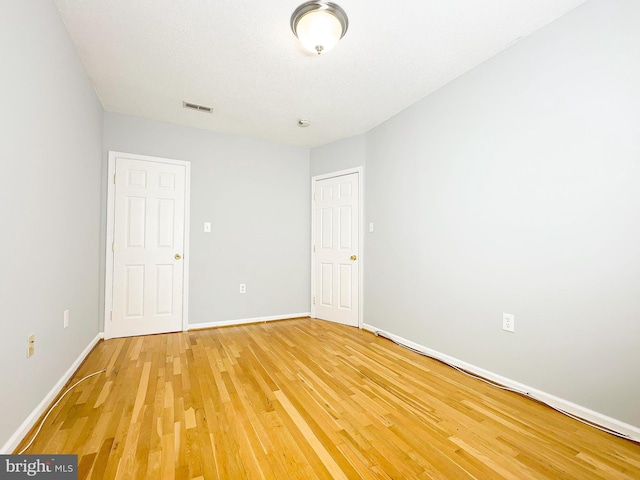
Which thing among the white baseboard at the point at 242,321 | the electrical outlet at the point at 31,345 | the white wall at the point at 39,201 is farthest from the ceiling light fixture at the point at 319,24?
the white baseboard at the point at 242,321

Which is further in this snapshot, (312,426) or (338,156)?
(338,156)

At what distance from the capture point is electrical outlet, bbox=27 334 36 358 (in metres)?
1.53

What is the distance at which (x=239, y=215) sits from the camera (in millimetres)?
3854

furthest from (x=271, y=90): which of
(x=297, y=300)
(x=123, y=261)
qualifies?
(x=297, y=300)

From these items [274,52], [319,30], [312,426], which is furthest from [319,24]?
[312,426]

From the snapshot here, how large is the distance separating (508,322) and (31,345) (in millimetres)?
3100

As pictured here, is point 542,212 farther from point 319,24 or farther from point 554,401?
point 319,24

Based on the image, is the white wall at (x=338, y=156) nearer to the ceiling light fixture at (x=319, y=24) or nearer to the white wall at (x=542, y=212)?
the white wall at (x=542, y=212)

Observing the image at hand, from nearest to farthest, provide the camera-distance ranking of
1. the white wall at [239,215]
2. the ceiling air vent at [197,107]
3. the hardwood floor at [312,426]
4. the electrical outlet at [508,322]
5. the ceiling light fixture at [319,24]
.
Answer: the hardwood floor at [312,426], the ceiling light fixture at [319,24], the electrical outlet at [508,322], the ceiling air vent at [197,107], the white wall at [239,215]

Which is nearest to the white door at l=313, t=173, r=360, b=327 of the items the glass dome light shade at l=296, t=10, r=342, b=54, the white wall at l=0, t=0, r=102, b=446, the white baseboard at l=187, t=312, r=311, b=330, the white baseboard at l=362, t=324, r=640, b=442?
the white baseboard at l=187, t=312, r=311, b=330

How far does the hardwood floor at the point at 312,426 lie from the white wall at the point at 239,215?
1.27m

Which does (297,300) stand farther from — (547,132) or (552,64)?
(552,64)

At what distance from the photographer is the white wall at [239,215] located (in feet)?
11.4
